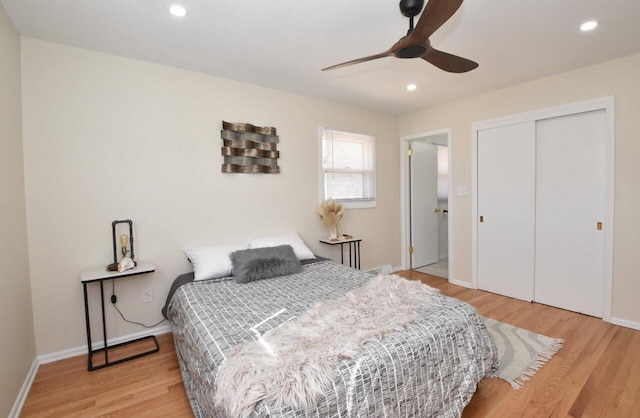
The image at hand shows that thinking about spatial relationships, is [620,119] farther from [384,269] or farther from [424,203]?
[384,269]

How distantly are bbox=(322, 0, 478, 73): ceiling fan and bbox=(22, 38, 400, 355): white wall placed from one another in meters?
1.86

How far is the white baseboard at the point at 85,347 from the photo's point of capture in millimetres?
2294

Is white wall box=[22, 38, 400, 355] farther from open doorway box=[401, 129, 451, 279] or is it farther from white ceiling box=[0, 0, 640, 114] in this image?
open doorway box=[401, 129, 451, 279]

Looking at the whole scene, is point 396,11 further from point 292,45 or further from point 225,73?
point 225,73

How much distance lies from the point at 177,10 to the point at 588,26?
292 centimetres

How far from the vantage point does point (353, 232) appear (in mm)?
4148

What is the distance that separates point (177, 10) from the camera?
191 cm

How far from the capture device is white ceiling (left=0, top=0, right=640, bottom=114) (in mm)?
1901

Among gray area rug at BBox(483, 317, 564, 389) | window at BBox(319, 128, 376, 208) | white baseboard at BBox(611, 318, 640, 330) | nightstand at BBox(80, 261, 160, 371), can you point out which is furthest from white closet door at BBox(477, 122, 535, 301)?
nightstand at BBox(80, 261, 160, 371)

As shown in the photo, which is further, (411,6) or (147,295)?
(147,295)

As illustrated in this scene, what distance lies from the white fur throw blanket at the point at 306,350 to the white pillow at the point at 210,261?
1171 millimetres

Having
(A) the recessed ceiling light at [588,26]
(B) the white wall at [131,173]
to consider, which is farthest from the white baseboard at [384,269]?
(A) the recessed ceiling light at [588,26]

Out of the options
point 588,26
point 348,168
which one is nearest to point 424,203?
point 348,168

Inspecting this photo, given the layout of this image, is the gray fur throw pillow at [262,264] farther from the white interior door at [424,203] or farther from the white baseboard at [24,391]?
the white interior door at [424,203]
